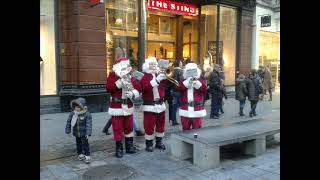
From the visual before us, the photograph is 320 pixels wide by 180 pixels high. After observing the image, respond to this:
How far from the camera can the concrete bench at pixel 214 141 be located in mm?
5660

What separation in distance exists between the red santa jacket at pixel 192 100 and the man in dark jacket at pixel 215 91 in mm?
4100

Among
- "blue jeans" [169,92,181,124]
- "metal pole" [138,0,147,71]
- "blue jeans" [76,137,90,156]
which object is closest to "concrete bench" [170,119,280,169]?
"blue jeans" [76,137,90,156]

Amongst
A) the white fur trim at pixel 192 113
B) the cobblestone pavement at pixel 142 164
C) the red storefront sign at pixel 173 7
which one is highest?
the red storefront sign at pixel 173 7

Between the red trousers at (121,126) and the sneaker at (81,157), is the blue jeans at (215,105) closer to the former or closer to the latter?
the red trousers at (121,126)

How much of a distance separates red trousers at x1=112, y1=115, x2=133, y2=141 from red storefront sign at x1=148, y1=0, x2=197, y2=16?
8333 millimetres

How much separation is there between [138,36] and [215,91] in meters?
4.22

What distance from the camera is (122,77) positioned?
20.9 ft

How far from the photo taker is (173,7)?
14.8 meters

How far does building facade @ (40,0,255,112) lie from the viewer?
36.7 ft

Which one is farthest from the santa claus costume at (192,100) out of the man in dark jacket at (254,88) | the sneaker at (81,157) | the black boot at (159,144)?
the man in dark jacket at (254,88)
